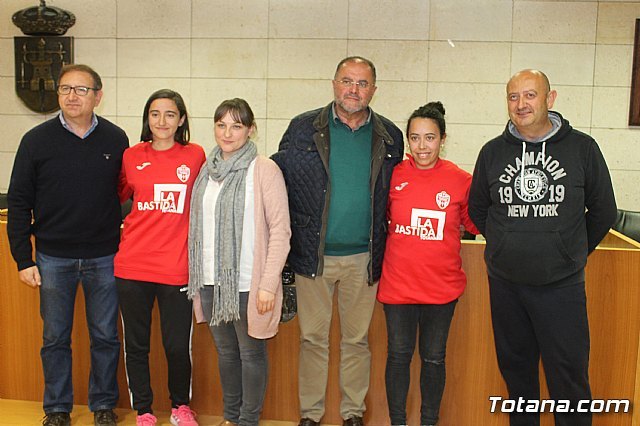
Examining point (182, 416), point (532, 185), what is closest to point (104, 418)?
point (182, 416)

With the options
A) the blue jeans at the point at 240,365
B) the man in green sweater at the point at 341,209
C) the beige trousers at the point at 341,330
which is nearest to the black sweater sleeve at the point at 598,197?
the man in green sweater at the point at 341,209

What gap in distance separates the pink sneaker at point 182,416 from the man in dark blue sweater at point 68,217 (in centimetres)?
38

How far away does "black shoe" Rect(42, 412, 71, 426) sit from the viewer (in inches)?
122

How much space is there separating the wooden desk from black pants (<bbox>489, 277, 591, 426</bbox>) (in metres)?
0.36

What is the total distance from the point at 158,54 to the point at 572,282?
4.11 m

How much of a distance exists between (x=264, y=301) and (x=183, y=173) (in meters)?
0.65

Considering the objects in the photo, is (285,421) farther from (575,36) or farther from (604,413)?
(575,36)

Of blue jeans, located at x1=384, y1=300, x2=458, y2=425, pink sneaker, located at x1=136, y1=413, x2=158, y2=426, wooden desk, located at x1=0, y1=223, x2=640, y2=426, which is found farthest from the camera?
pink sneaker, located at x1=136, y1=413, x2=158, y2=426

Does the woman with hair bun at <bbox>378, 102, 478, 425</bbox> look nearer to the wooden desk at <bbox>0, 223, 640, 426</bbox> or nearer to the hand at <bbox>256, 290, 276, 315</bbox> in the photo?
the wooden desk at <bbox>0, 223, 640, 426</bbox>

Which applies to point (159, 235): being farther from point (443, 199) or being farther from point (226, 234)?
point (443, 199)

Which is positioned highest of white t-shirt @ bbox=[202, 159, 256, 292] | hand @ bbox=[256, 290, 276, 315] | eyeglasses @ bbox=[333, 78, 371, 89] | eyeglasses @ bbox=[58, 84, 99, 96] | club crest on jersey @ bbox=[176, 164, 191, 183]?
eyeglasses @ bbox=[333, 78, 371, 89]

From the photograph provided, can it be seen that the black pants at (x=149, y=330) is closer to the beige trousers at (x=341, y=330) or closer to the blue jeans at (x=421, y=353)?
the beige trousers at (x=341, y=330)

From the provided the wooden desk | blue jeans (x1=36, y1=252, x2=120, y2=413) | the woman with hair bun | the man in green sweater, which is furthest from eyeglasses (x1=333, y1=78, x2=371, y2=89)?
blue jeans (x1=36, y1=252, x2=120, y2=413)

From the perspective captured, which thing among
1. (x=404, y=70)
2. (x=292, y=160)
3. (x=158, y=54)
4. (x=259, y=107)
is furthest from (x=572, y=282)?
(x=158, y=54)
